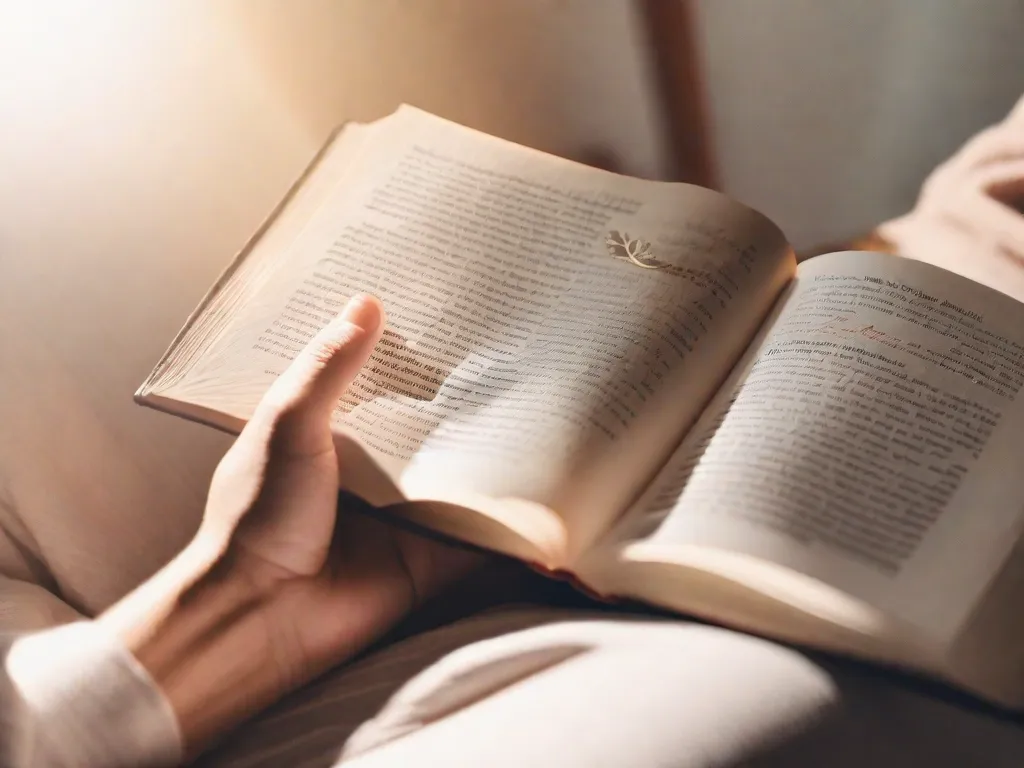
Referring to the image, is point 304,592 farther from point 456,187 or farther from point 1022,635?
point 1022,635

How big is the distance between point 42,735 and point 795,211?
1.07 metres

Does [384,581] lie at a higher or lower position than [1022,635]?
lower

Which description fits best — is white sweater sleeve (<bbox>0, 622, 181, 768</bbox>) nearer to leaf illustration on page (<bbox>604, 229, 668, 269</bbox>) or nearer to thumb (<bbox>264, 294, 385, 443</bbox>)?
thumb (<bbox>264, 294, 385, 443</bbox>)

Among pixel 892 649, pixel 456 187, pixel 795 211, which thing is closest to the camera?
pixel 892 649

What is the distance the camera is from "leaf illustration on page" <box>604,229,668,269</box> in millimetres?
628

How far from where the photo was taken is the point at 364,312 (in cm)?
58

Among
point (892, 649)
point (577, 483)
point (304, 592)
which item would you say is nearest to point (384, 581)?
point (304, 592)

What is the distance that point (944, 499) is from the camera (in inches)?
19.6

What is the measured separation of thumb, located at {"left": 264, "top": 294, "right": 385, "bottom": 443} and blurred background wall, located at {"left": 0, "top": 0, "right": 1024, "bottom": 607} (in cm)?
26

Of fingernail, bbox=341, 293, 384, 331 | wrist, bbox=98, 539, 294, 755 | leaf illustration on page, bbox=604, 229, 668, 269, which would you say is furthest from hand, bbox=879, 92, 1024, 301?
wrist, bbox=98, 539, 294, 755

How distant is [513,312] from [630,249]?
97mm

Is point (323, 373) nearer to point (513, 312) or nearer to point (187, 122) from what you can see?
point (513, 312)

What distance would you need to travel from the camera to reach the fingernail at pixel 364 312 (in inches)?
22.8

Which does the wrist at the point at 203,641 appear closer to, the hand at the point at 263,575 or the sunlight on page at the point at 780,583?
the hand at the point at 263,575
